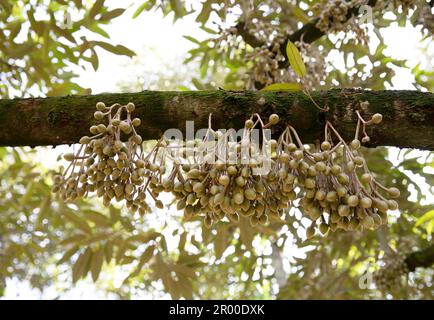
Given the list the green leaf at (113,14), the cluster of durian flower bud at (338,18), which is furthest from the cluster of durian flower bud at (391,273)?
the green leaf at (113,14)

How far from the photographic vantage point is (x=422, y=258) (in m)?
3.00

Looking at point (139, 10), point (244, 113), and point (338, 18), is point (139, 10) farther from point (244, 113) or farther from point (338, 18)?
point (244, 113)

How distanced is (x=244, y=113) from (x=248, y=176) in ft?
0.92

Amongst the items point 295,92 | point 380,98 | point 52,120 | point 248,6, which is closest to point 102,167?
point 52,120

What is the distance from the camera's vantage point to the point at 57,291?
752 cm

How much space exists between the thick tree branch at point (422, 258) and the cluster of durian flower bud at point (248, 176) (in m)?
1.93

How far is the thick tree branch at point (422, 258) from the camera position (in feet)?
9.82

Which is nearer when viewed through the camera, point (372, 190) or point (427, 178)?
point (372, 190)

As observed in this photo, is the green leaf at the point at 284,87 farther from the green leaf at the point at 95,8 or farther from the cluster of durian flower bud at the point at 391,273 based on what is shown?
the cluster of durian flower bud at the point at 391,273

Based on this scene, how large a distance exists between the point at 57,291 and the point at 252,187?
23.2 ft

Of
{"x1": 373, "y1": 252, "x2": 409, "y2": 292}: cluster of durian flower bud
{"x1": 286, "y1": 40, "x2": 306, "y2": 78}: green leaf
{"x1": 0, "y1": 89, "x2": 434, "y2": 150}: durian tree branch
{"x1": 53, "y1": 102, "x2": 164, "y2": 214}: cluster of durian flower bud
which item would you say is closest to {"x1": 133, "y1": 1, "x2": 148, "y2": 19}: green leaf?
{"x1": 0, "y1": 89, "x2": 434, "y2": 150}: durian tree branch
